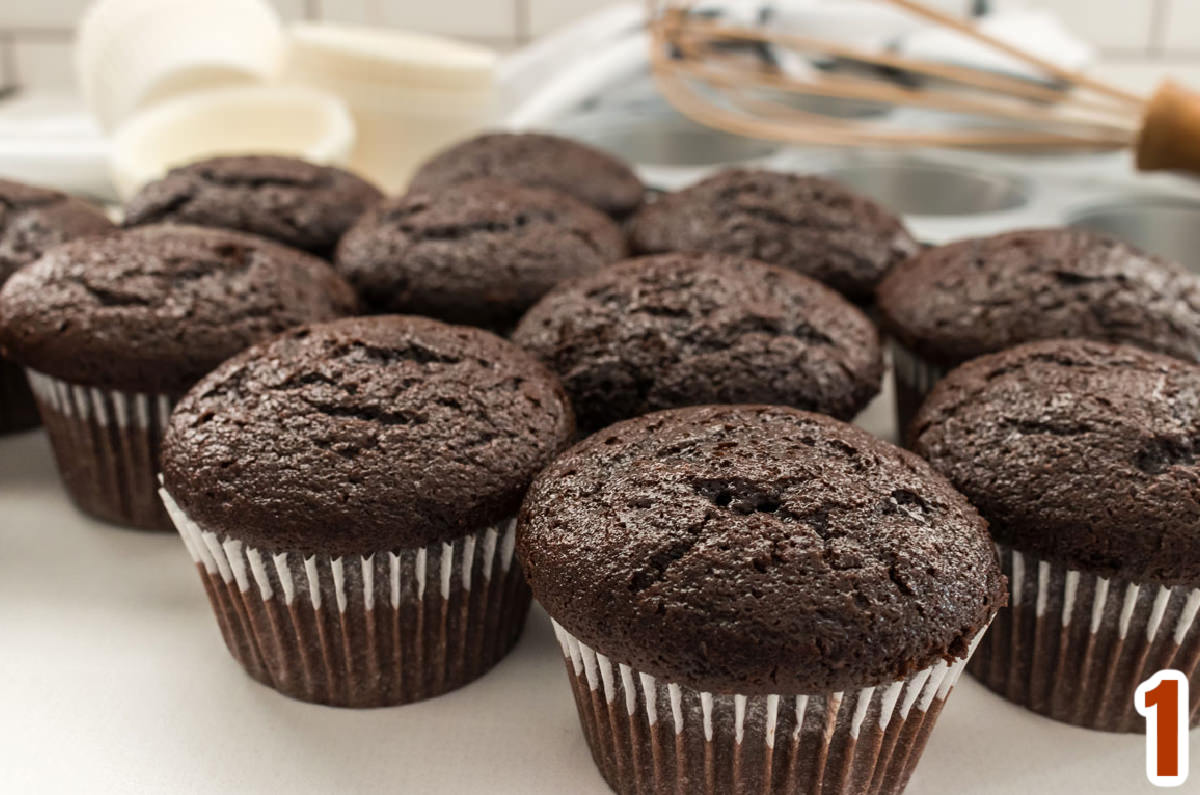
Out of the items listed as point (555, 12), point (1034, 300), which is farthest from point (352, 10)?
point (1034, 300)

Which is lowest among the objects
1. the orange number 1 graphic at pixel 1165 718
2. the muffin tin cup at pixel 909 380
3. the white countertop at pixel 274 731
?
the white countertop at pixel 274 731

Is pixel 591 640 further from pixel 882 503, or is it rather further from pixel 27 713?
pixel 27 713

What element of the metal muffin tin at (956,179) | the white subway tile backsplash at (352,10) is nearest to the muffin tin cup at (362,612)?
the metal muffin tin at (956,179)

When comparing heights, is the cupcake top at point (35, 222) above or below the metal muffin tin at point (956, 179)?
above

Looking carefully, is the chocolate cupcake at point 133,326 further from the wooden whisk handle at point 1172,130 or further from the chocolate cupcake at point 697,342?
the wooden whisk handle at point 1172,130

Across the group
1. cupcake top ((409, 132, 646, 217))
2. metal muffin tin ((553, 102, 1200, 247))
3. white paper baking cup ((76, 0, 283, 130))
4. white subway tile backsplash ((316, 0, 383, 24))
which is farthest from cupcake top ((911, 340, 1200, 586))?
white subway tile backsplash ((316, 0, 383, 24))

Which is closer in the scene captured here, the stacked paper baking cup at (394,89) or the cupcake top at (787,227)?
the cupcake top at (787,227)

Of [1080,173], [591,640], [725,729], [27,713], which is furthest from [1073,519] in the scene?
[1080,173]
